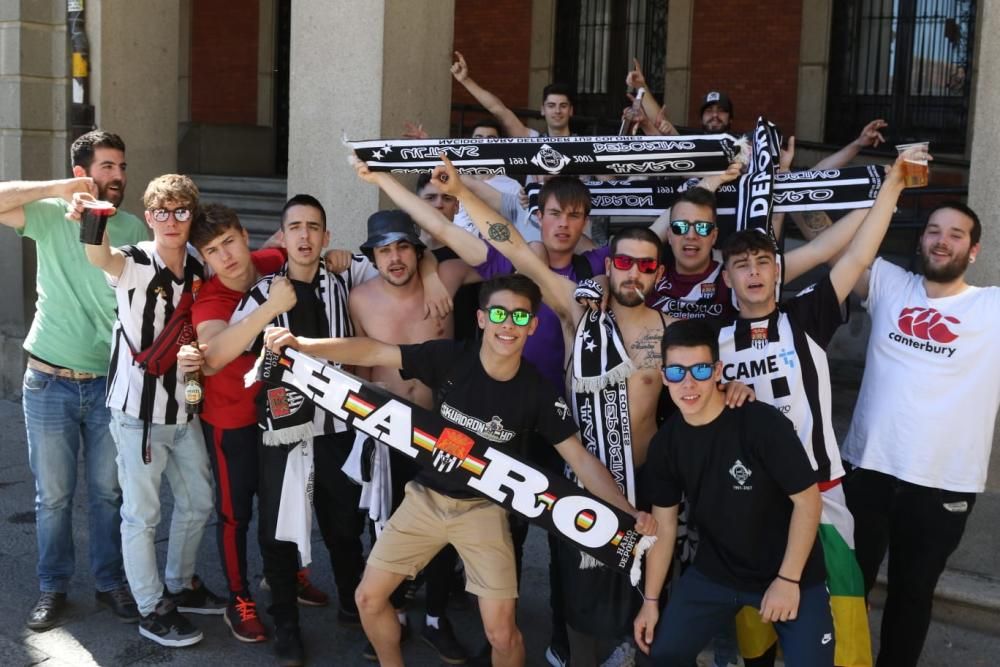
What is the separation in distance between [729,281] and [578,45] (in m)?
10.8

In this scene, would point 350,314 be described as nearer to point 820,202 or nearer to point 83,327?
point 83,327

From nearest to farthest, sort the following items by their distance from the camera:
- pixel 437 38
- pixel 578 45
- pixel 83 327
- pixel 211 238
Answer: pixel 211 238 < pixel 83 327 < pixel 437 38 < pixel 578 45

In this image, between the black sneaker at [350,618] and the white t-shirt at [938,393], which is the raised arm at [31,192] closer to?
the black sneaker at [350,618]

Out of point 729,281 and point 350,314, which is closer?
point 729,281

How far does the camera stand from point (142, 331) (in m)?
4.78

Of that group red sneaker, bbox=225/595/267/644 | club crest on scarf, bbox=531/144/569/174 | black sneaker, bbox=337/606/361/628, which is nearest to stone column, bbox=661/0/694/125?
club crest on scarf, bbox=531/144/569/174

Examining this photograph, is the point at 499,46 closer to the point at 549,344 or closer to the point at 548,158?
the point at 548,158

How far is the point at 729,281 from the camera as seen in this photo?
4.26 metres

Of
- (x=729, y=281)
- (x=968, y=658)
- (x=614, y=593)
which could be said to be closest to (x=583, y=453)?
(x=614, y=593)

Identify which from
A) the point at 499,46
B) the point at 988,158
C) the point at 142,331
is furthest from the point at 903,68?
the point at 142,331

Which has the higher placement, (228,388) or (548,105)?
(548,105)

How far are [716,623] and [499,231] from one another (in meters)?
1.83

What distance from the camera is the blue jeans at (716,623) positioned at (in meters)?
3.73

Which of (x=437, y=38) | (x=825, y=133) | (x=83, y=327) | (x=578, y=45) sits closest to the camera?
(x=83, y=327)
